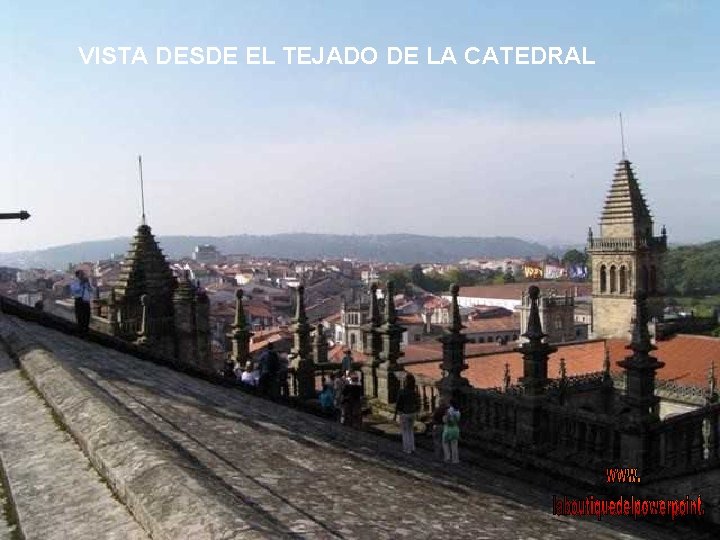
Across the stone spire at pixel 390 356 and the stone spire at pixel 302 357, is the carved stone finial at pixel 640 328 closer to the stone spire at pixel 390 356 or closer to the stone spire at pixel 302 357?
Answer: the stone spire at pixel 390 356

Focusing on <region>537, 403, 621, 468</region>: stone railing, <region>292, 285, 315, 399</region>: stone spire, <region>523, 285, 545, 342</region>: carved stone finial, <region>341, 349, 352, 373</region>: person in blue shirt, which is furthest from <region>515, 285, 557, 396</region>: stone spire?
<region>292, 285, 315, 399</region>: stone spire

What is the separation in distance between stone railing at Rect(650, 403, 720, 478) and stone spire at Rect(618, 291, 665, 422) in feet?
1.22

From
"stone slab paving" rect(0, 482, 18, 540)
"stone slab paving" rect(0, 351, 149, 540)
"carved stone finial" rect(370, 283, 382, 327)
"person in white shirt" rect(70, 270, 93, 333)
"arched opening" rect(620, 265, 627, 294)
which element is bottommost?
"arched opening" rect(620, 265, 627, 294)

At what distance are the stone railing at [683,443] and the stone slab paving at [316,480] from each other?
5474 millimetres

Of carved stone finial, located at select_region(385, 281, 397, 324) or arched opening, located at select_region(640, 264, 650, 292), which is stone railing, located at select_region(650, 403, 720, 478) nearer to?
carved stone finial, located at select_region(385, 281, 397, 324)

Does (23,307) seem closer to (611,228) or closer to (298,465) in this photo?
(298,465)

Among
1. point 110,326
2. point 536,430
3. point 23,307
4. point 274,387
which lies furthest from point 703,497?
point 110,326

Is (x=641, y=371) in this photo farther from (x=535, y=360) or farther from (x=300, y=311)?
(x=300, y=311)

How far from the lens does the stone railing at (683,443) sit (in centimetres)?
1104

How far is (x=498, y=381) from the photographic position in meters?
36.6

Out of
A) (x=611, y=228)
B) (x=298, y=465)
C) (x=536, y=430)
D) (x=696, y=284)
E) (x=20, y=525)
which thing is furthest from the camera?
(x=696, y=284)

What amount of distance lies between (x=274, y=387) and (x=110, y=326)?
9598 millimetres

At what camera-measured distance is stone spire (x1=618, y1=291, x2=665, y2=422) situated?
35.4 ft

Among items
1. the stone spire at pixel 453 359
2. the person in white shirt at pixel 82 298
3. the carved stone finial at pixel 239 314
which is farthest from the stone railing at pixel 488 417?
the person in white shirt at pixel 82 298
